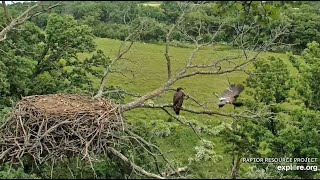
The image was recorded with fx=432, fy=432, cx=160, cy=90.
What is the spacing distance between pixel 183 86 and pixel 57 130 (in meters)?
25.0

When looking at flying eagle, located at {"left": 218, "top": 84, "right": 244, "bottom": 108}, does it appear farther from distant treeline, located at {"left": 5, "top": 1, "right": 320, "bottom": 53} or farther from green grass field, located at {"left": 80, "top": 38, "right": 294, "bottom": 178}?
distant treeline, located at {"left": 5, "top": 1, "right": 320, "bottom": 53}

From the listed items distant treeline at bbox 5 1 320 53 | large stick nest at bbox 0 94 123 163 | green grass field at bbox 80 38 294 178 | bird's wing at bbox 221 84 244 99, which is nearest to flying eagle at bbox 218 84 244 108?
bird's wing at bbox 221 84 244 99

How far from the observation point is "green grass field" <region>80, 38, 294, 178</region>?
16.3m

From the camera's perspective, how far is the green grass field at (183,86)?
16.3 metres

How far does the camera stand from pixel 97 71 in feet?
52.4

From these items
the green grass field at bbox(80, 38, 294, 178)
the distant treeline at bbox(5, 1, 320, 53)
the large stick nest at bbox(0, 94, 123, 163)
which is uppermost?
the distant treeline at bbox(5, 1, 320, 53)

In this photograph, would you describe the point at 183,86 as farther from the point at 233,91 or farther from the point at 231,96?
the point at 231,96

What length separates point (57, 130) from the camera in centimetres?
851

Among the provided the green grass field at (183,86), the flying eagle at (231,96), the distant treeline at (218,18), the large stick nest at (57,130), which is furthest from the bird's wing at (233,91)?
the large stick nest at (57,130)

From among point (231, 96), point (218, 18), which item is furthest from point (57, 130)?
point (218, 18)

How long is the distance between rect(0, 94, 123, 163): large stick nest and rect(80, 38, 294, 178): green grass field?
9.75 feet

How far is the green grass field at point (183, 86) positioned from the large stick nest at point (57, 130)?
9.75 ft

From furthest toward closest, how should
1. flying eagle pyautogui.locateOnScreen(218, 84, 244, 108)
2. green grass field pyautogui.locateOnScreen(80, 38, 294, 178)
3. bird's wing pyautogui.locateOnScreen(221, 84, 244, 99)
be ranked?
green grass field pyautogui.locateOnScreen(80, 38, 294, 178), bird's wing pyautogui.locateOnScreen(221, 84, 244, 99), flying eagle pyautogui.locateOnScreen(218, 84, 244, 108)

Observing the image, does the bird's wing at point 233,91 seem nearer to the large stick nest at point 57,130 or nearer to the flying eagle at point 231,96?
the flying eagle at point 231,96
